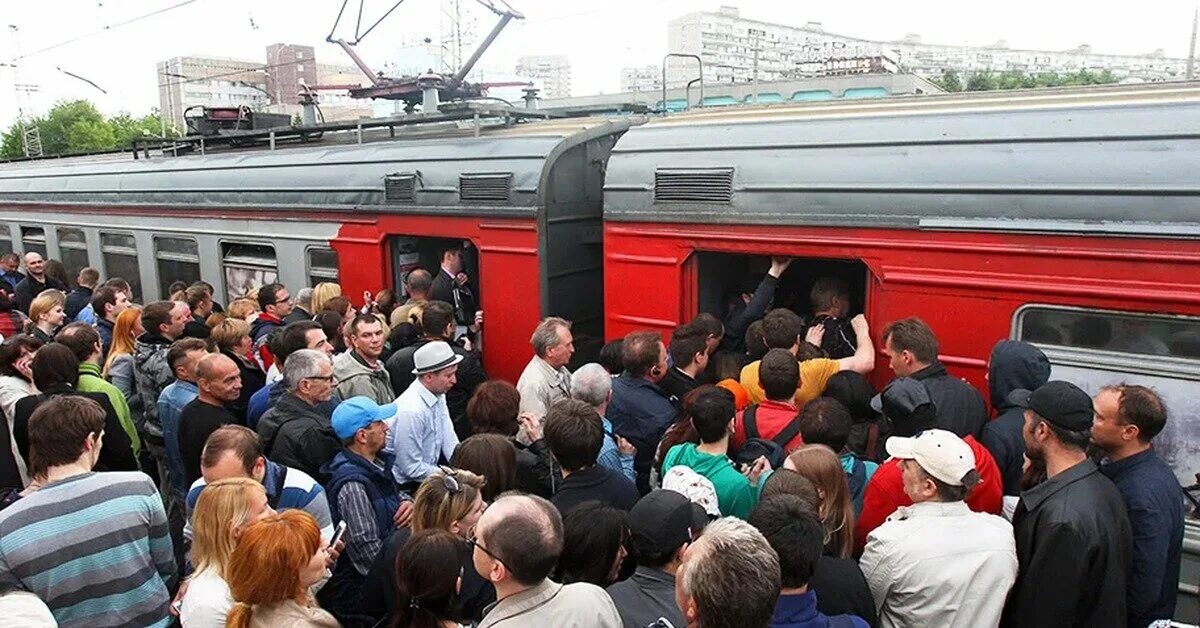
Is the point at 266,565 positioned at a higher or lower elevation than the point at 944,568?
higher

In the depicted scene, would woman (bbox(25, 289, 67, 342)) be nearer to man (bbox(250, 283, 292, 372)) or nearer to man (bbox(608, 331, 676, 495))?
man (bbox(250, 283, 292, 372))

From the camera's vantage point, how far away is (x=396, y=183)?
22.1 feet

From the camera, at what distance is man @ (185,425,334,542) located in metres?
3.31

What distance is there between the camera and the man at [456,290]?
659cm

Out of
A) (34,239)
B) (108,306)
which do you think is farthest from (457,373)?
(34,239)

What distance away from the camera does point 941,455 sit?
2.84 metres

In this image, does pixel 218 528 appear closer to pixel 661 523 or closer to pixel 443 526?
pixel 443 526

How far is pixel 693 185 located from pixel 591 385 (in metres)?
1.56

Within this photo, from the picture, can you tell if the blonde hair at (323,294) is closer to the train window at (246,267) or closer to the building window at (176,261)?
the train window at (246,267)

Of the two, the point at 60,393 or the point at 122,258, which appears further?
the point at 122,258

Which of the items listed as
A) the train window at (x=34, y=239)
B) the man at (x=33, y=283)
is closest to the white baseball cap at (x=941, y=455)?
the man at (x=33, y=283)

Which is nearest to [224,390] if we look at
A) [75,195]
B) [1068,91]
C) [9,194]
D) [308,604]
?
[308,604]

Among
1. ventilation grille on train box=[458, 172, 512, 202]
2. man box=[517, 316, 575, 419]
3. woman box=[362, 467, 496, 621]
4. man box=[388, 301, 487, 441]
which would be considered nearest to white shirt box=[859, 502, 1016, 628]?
woman box=[362, 467, 496, 621]

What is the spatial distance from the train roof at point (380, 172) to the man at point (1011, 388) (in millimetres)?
3209
